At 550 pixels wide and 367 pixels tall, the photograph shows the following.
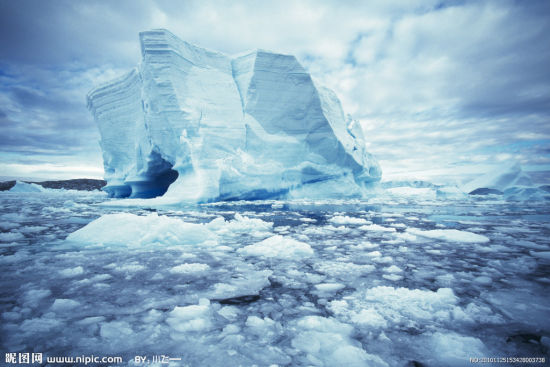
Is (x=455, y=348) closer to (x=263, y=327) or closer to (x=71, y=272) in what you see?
(x=263, y=327)

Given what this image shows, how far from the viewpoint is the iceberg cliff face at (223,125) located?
10188 mm

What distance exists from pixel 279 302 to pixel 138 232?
2579 millimetres

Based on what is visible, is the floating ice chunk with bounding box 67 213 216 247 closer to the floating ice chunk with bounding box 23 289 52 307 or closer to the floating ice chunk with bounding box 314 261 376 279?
the floating ice chunk with bounding box 23 289 52 307

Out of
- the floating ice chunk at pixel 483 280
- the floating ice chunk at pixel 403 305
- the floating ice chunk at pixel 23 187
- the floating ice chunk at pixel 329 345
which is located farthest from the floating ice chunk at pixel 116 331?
the floating ice chunk at pixel 23 187

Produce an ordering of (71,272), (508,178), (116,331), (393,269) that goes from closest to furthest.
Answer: (116,331)
(71,272)
(393,269)
(508,178)

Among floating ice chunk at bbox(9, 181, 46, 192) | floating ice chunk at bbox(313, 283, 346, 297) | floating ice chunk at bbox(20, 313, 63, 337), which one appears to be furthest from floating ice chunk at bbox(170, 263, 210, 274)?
floating ice chunk at bbox(9, 181, 46, 192)

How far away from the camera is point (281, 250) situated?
281 centimetres

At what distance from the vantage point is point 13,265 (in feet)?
7.31

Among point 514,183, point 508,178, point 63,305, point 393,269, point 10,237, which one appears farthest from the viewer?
point 508,178

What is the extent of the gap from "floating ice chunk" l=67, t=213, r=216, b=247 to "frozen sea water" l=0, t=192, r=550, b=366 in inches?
7.6

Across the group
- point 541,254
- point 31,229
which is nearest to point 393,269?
point 541,254

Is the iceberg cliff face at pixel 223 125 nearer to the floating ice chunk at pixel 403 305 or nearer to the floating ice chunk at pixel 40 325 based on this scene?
the floating ice chunk at pixel 40 325

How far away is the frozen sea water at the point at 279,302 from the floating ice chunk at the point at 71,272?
0.02m

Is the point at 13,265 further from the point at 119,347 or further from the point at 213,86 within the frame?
the point at 213,86
